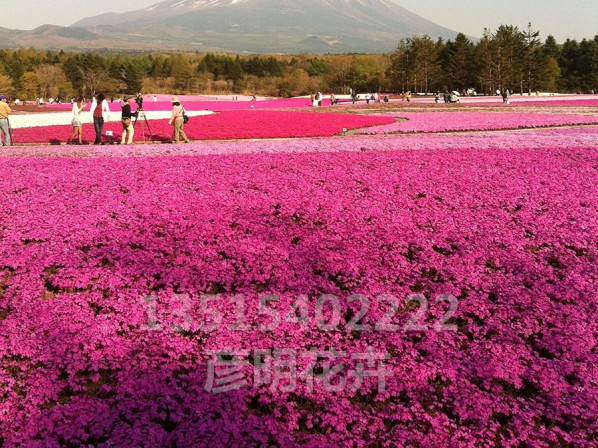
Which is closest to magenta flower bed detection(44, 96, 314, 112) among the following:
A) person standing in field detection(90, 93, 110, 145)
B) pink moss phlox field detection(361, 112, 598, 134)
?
pink moss phlox field detection(361, 112, 598, 134)

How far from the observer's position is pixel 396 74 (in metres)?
124

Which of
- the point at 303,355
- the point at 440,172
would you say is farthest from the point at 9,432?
the point at 440,172

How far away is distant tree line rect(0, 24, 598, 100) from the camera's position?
10831 centimetres

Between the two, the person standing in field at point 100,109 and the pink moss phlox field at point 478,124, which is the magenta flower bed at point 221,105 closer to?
the pink moss phlox field at point 478,124

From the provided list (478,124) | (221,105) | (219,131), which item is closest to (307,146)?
(219,131)

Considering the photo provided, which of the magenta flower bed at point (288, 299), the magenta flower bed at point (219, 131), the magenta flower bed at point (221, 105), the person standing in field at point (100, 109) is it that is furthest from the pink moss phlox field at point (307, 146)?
the magenta flower bed at point (221, 105)

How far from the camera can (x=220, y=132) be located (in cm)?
3123

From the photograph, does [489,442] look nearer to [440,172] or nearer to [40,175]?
[440,172]

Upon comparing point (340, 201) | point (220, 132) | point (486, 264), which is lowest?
point (486, 264)

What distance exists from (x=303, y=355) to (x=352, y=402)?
109 cm

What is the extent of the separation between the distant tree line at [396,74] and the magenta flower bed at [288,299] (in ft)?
339

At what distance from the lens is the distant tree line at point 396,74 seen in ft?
355

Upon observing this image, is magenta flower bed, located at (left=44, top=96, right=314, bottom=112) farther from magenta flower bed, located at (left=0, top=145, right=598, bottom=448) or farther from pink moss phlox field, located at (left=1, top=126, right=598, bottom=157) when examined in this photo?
magenta flower bed, located at (left=0, top=145, right=598, bottom=448)

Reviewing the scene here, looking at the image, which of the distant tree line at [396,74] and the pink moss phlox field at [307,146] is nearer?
the pink moss phlox field at [307,146]
